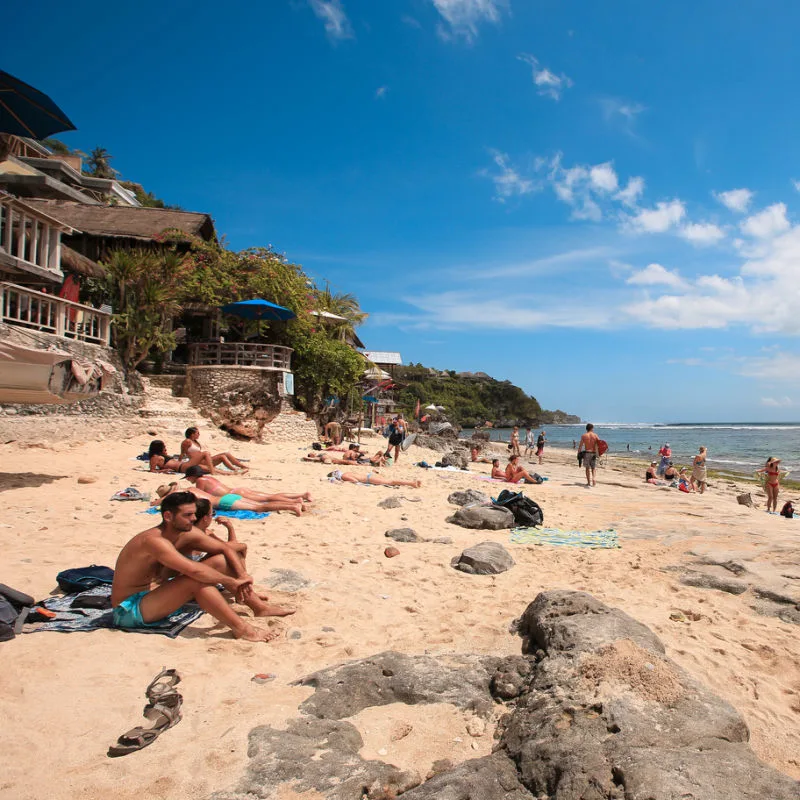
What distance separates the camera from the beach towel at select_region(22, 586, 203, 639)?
3.56m

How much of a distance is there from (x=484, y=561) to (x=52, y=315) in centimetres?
1245

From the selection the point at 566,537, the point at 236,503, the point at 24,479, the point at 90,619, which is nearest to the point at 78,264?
the point at 24,479

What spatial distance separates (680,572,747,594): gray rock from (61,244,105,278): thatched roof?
17.6 m

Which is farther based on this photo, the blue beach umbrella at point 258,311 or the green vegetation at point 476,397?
the green vegetation at point 476,397

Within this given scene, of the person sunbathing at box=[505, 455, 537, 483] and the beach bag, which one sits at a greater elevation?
the person sunbathing at box=[505, 455, 537, 483]

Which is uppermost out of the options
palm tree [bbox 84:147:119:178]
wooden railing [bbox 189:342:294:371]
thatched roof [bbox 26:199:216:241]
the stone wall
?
palm tree [bbox 84:147:119:178]

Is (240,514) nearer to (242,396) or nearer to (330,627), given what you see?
(330,627)

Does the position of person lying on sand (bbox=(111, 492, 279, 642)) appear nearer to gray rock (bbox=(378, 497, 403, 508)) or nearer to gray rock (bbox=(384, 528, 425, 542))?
gray rock (bbox=(384, 528, 425, 542))

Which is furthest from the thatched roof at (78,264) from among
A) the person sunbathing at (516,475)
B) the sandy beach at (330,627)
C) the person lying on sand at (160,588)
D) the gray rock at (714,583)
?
the gray rock at (714,583)

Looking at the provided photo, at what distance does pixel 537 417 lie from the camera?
102 m

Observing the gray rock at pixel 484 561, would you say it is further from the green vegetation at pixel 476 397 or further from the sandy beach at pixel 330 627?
the green vegetation at pixel 476 397

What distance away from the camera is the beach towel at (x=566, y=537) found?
22.7 feet

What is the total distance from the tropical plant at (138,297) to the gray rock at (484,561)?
13430mm

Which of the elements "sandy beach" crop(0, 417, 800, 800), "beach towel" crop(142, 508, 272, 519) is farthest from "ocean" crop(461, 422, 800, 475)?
"beach towel" crop(142, 508, 272, 519)
